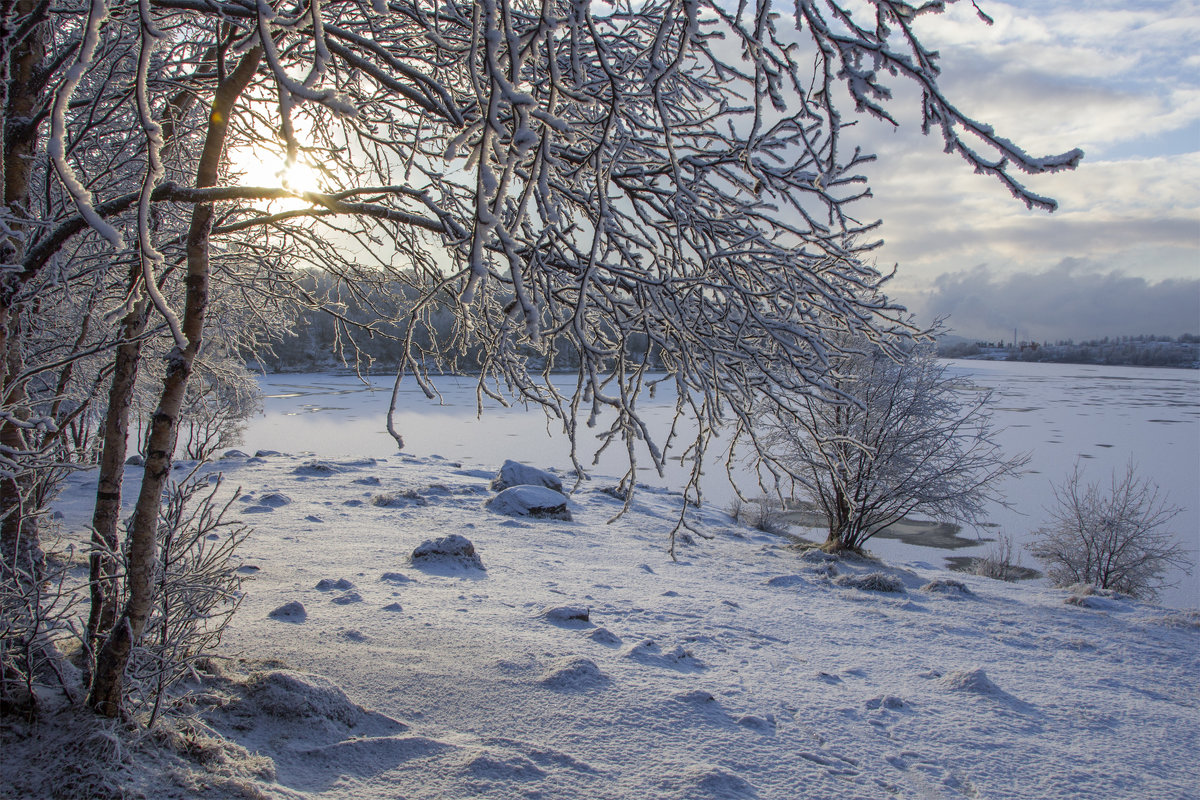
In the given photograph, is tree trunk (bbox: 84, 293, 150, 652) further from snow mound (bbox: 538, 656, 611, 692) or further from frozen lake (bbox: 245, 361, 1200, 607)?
frozen lake (bbox: 245, 361, 1200, 607)

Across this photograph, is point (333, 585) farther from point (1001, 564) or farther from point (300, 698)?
point (1001, 564)

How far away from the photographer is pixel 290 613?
4867 mm

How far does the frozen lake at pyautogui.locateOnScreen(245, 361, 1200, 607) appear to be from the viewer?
18656 mm

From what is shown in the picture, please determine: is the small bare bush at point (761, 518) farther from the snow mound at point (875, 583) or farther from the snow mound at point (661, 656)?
the snow mound at point (661, 656)

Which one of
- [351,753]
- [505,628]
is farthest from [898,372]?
[351,753]

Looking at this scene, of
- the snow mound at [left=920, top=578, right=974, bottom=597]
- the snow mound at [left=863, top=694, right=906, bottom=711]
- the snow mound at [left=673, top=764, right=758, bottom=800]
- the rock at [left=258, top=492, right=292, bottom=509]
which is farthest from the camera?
the rock at [left=258, top=492, right=292, bottom=509]

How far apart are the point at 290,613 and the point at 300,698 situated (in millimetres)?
1714

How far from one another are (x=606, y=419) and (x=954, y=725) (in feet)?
99.8

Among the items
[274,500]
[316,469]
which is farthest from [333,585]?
[316,469]

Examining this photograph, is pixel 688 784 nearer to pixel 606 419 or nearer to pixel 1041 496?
pixel 1041 496

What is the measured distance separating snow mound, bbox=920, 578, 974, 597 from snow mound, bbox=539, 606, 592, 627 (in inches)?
218

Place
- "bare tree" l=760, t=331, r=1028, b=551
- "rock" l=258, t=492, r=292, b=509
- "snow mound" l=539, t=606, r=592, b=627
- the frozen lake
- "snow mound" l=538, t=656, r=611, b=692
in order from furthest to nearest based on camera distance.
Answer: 1. the frozen lake
2. "bare tree" l=760, t=331, r=1028, b=551
3. "rock" l=258, t=492, r=292, b=509
4. "snow mound" l=539, t=606, r=592, b=627
5. "snow mound" l=538, t=656, r=611, b=692

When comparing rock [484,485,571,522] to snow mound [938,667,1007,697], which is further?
rock [484,485,571,522]

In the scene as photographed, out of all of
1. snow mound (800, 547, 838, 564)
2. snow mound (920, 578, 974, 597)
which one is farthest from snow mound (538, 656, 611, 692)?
snow mound (800, 547, 838, 564)
